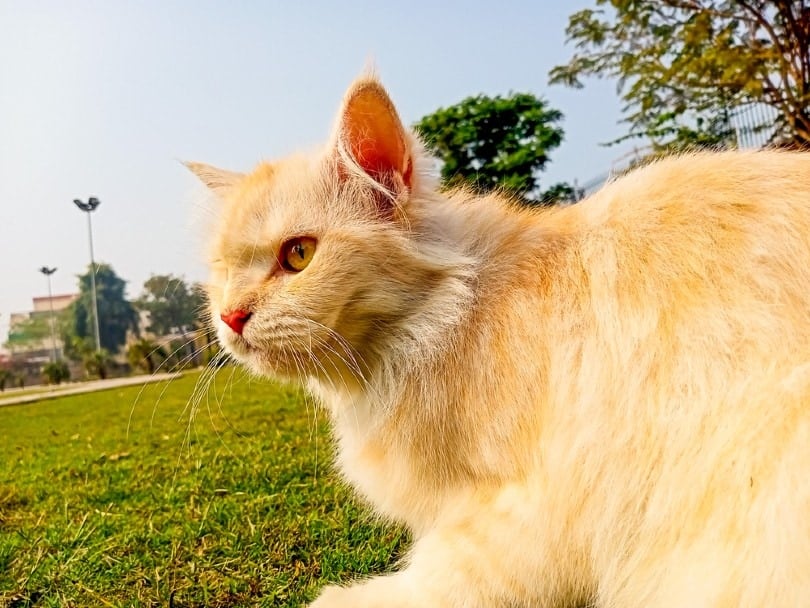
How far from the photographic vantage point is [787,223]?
1.21 metres

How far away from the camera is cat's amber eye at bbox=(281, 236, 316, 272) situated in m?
1.42

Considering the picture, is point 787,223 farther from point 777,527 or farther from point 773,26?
point 773,26

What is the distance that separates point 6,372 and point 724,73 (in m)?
7.73

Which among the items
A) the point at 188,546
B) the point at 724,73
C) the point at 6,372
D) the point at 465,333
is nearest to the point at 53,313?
the point at 6,372

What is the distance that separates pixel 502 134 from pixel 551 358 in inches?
280

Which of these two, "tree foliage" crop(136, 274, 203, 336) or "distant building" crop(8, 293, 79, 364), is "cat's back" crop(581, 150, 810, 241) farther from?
"distant building" crop(8, 293, 79, 364)

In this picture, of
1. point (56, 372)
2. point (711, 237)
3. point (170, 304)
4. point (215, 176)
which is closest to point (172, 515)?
point (170, 304)

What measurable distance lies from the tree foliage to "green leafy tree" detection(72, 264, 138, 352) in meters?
0.64

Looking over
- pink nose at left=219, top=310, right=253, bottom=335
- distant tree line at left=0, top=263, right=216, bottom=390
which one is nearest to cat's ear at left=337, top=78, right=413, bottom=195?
pink nose at left=219, top=310, right=253, bottom=335

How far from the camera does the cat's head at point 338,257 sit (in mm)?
1372

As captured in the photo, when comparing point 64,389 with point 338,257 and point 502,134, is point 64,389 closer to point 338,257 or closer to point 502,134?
point 338,257

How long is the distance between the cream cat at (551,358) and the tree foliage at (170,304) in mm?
577

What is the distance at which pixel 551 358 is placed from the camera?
4.34 feet

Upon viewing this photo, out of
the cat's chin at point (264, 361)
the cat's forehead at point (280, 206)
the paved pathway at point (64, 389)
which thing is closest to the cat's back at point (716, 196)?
the cat's forehead at point (280, 206)
